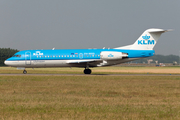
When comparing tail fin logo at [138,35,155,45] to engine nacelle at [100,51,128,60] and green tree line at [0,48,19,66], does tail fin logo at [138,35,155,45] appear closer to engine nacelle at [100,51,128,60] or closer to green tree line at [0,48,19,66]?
engine nacelle at [100,51,128,60]

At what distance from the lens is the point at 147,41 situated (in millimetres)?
39062

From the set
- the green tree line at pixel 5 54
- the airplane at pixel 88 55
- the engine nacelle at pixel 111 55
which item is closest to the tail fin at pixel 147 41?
the airplane at pixel 88 55

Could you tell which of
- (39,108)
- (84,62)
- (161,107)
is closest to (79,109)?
(39,108)

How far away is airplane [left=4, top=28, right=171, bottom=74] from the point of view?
123 feet

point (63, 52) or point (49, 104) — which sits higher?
point (63, 52)

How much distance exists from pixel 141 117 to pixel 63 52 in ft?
99.2

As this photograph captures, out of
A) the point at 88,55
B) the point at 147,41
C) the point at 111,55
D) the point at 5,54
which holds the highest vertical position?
the point at 5,54

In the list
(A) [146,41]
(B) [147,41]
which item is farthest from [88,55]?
(B) [147,41]

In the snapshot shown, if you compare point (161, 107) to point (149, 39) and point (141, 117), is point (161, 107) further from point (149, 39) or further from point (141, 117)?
point (149, 39)

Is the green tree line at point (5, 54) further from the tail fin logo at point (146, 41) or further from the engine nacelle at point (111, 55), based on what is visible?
the tail fin logo at point (146, 41)

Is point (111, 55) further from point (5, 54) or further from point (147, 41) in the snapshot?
point (5, 54)

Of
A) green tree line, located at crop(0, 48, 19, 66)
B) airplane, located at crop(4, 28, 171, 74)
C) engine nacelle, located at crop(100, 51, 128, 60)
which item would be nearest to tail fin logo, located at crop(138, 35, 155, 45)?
airplane, located at crop(4, 28, 171, 74)

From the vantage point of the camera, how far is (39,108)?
1063 centimetres

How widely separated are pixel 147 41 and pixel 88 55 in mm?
9692
